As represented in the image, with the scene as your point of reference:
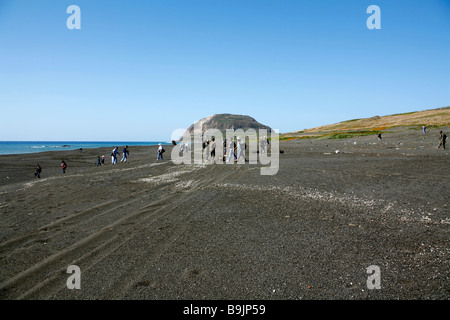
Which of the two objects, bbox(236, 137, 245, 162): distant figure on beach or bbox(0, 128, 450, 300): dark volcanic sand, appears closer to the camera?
bbox(0, 128, 450, 300): dark volcanic sand

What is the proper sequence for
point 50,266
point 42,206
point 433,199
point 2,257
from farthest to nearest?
point 42,206 < point 433,199 < point 2,257 < point 50,266

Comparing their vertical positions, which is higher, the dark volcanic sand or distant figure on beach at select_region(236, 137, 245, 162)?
distant figure on beach at select_region(236, 137, 245, 162)

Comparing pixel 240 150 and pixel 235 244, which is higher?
pixel 240 150

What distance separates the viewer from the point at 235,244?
23.2 ft

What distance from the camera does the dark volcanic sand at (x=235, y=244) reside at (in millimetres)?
5116

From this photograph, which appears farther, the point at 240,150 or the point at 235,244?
the point at 240,150

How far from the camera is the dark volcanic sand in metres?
5.12

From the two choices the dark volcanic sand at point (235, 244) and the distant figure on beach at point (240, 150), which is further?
the distant figure on beach at point (240, 150)

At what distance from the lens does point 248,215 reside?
962 cm

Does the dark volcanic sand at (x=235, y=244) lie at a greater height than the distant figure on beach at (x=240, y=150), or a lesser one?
lesser

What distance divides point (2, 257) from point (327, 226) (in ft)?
29.4

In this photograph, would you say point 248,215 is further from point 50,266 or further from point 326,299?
point 50,266
